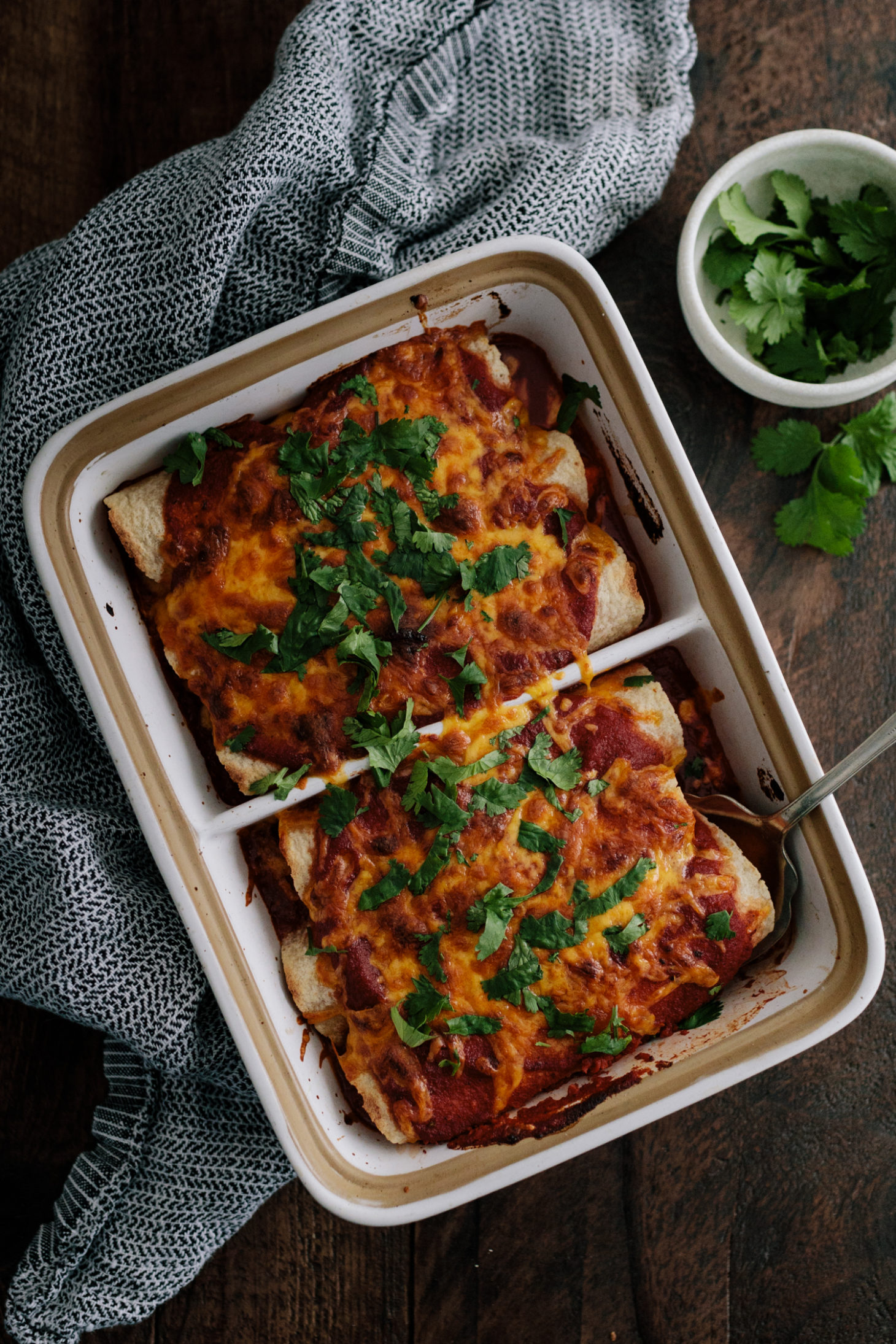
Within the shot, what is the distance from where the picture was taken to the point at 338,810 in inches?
87.8

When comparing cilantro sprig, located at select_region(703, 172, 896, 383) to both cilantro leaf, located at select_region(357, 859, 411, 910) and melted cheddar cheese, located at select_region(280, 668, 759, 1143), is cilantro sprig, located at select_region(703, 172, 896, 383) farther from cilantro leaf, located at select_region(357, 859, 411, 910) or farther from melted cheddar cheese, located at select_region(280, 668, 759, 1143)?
cilantro leaf, located at select_region(357, 859, 411, 910)

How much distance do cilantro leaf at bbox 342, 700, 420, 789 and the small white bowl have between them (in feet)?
4.03

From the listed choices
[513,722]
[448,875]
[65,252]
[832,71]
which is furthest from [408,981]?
[832,71]

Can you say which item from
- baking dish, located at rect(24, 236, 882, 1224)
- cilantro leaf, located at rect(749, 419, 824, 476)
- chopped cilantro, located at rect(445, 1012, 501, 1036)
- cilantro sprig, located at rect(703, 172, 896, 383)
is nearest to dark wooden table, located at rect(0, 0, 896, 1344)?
cilantro leaf, located at rect(749, 419, 824, 476)

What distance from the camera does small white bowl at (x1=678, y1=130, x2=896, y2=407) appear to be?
2.43 metres

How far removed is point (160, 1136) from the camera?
96.3 inches

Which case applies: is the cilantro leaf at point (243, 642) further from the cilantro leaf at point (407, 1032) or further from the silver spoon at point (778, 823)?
the silver spoon at point (778, 823)

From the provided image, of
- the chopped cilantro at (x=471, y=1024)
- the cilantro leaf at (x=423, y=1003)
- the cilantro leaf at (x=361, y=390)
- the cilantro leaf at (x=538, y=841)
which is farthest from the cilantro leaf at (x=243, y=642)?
the chopped cilantro at (x=471, y=1024)

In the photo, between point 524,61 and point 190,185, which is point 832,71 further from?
point 190,185

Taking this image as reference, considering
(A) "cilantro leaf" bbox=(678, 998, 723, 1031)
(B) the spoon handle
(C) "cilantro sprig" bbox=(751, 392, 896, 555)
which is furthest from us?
(C) "cilantro sprig" bbox=(751, 392, 896, 555)

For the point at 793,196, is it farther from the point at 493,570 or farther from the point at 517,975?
the point at 517,975

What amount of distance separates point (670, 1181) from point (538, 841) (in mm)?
1174

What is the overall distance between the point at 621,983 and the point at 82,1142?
1.56 m

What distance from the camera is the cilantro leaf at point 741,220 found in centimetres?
243
